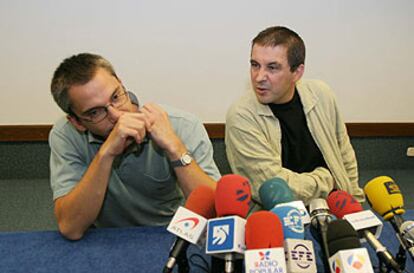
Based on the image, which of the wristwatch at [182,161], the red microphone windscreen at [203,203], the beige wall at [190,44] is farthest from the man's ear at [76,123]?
the beige wall at [190,44]

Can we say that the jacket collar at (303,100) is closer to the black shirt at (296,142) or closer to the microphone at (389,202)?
the black shirt at (296,142)

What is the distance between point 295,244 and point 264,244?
76mm

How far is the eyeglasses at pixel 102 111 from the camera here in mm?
1360

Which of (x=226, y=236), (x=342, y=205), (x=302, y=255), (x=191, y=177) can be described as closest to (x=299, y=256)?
(x=302, y=255)

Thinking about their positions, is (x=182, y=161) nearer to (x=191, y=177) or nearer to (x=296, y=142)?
(x=191, y=177)

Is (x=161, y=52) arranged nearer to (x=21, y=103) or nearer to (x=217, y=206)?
(x=21, y=103)

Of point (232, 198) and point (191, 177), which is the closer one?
point (232, 198)

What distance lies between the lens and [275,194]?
1042 millimetres

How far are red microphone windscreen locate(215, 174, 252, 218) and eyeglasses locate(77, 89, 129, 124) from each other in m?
0.57

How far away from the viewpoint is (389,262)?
86cm

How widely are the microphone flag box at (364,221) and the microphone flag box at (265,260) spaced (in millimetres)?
227

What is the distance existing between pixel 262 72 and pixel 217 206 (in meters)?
1.16

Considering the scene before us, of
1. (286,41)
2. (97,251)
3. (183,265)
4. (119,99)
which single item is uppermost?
(286,41)

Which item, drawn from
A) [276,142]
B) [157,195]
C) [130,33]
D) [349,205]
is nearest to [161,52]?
[130,33]
